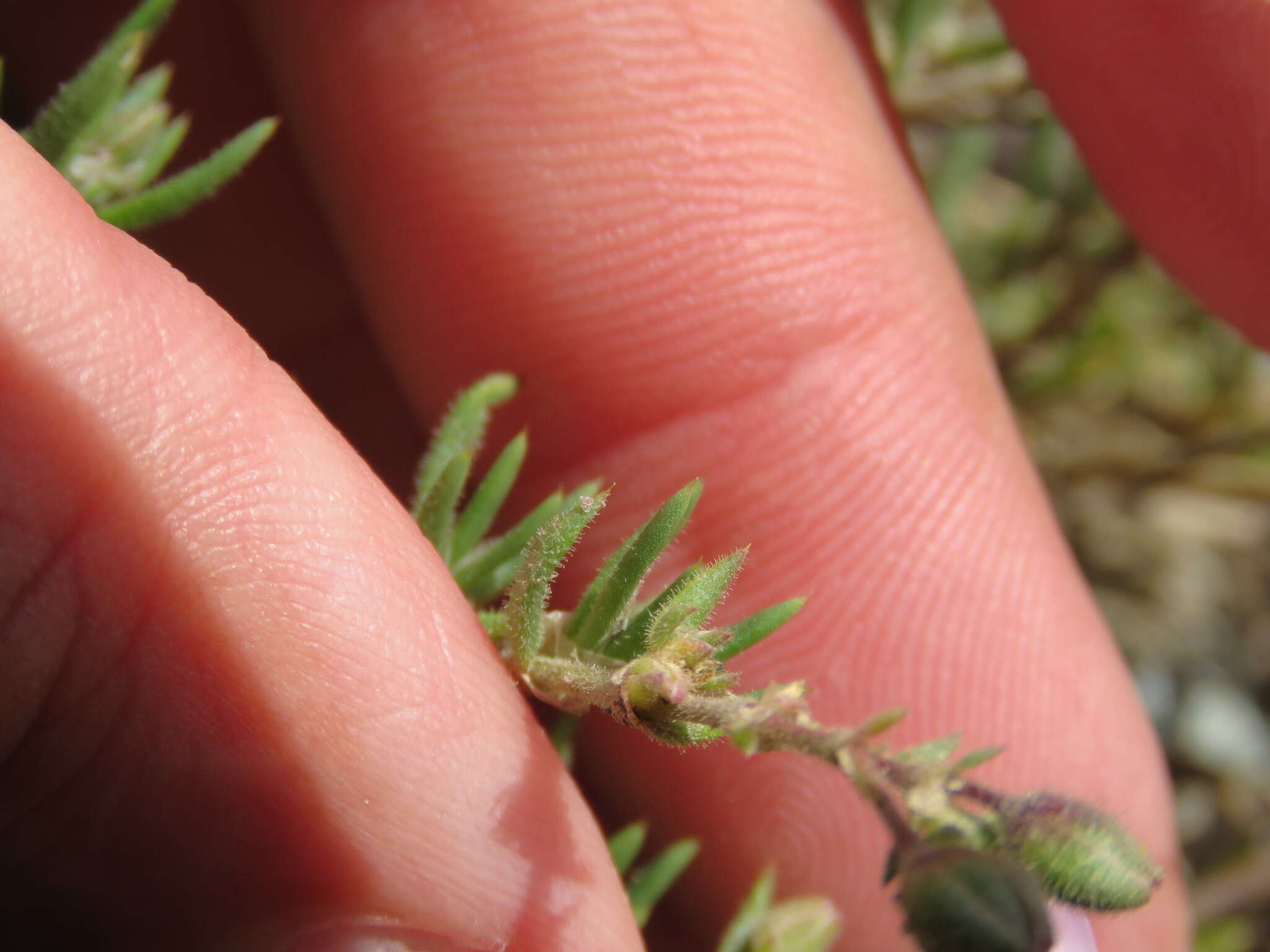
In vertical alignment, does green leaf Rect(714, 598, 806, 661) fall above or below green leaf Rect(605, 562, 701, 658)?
below

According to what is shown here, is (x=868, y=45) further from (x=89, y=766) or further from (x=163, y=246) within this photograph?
(x=89, y=766)

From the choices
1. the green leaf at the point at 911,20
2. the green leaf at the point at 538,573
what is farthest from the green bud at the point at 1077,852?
the green leaf at the point at 911,20

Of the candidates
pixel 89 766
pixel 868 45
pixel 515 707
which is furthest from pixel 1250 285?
pixel 89 766

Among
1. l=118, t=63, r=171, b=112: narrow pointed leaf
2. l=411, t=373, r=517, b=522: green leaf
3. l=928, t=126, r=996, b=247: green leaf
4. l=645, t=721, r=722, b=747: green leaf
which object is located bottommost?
l=928, t=126, r=996, b=247: green leaf

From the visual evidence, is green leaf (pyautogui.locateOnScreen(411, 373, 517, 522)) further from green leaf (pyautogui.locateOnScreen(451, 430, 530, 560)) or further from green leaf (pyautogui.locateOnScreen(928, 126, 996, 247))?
green leaf (pyautogui.locateOnScreen(928, 126, 996, 247))

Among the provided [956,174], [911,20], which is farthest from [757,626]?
[956,174]

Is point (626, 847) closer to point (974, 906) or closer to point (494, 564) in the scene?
point (494, 564)

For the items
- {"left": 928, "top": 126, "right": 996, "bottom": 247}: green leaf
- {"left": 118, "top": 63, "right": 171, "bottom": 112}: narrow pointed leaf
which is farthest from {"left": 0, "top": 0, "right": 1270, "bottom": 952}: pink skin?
{"left": 928, "top": 126, "right": 996, "bottom": 247}: green leaf
